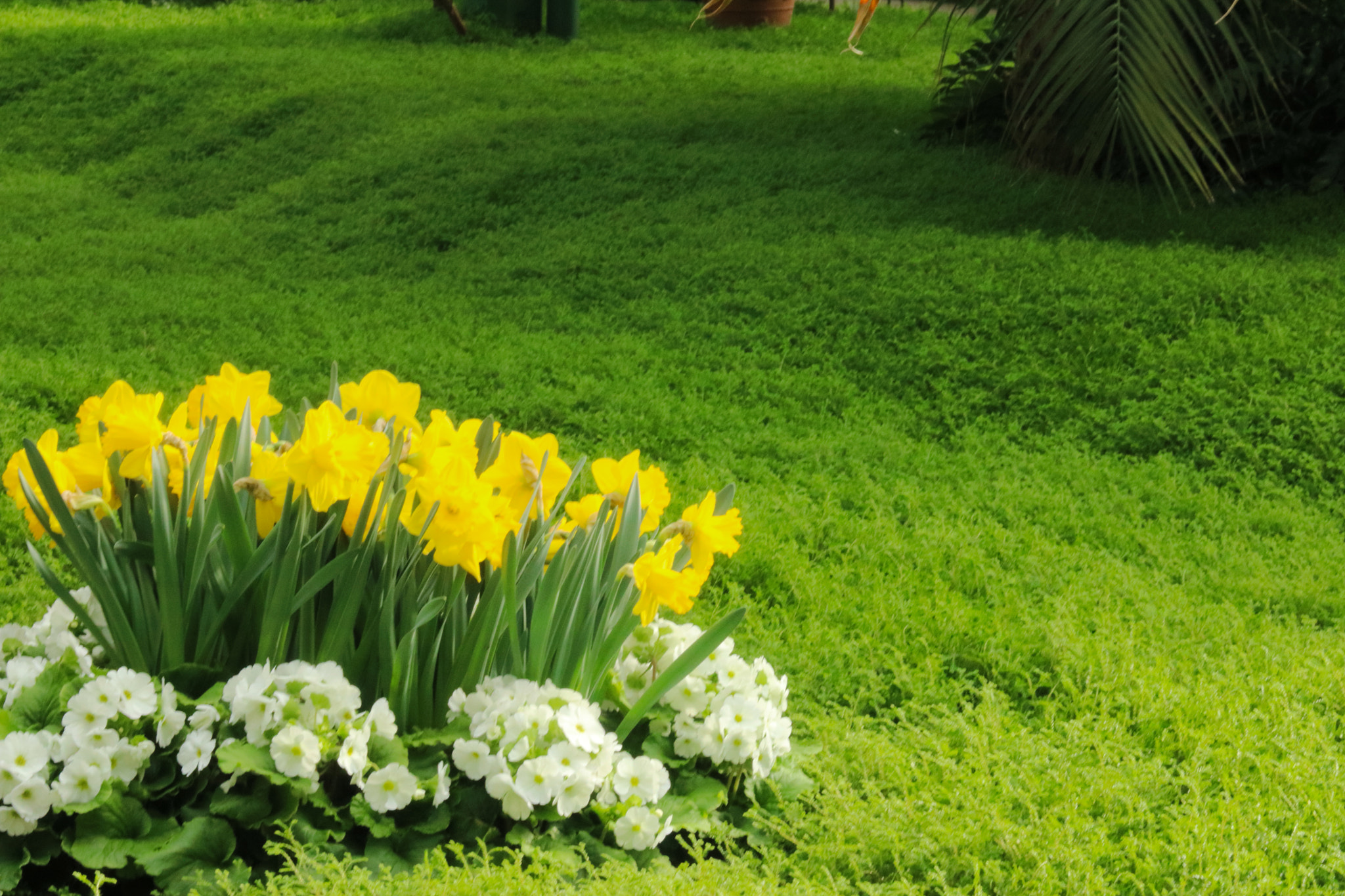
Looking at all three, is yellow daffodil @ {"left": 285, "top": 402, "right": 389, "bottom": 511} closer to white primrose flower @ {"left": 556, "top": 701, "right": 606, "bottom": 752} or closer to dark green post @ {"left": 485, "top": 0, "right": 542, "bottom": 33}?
white primrose flower @ {"left": 556, "top": 701, "right": 606, "bottom": 752}

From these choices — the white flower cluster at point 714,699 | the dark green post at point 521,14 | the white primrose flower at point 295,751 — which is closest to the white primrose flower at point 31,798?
the white primrose flower at point 295,751

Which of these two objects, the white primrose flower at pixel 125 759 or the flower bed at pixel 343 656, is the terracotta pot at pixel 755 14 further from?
the white primrose flower at pixel 125 759

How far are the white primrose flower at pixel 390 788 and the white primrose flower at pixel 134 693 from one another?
363 mm

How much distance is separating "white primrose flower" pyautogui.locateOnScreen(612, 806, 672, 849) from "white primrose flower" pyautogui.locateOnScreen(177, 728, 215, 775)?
665mm

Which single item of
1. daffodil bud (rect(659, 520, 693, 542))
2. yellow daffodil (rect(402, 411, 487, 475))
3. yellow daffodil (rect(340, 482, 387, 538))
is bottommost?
daffodil bud (rect(659, 520, 693, 542))

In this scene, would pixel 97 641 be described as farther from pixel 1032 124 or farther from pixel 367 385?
pixel 1032 124

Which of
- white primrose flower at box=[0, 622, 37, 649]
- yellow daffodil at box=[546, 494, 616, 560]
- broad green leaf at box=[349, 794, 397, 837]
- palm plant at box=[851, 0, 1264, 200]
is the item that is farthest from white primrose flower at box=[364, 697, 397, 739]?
palm plant at box=[851, 0, 1264, 200]

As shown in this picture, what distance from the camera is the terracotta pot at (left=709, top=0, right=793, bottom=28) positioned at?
11023 millimetres

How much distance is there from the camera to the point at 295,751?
180cm

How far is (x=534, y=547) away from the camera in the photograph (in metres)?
1.99

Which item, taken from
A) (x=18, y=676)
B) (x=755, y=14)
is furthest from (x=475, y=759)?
(x=755, y=14)

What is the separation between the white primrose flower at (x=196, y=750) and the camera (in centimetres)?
183

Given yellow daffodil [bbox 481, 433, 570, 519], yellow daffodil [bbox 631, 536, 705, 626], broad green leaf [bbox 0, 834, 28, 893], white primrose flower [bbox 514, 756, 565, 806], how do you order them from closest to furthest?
broad green leaf [bbox 0, 834, 28, 893]
white primrose flower [bbox 514, 756, 565, 806]
yellow daffodil [bbox 631, 536, 705, 626]
yellow daffodil [bbox 481, 433, 570, 519]

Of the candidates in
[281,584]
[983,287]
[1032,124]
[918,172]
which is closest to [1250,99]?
[1032,124]
